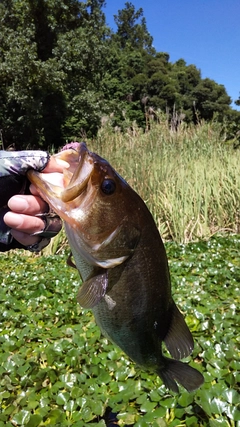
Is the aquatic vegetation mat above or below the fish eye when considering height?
below

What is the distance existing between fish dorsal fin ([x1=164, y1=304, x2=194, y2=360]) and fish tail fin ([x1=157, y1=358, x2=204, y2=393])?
A: 0.13 ft

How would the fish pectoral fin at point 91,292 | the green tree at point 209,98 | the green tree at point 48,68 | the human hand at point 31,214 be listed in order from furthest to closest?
the green tree at point 209,98 < the green tree at point 48,68 < the human hand at point 31,214 < the fish pectoral fin at point 91,292

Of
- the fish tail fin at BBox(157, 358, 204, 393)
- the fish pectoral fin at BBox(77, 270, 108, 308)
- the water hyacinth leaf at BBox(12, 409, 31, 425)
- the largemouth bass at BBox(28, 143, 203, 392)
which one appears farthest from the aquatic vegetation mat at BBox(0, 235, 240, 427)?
the fish pectoral fin at BBox(77, 270, 108, 308)

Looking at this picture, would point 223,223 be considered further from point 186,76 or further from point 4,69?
point 186,76

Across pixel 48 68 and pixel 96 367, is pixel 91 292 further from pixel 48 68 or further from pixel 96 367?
pixel 48 68

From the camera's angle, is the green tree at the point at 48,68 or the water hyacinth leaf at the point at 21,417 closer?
the water hyacinth leaf at the point at 21,417

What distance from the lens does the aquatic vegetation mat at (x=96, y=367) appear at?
1.93m

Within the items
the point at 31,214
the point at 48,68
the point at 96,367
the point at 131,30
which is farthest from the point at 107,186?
the point at 131,30

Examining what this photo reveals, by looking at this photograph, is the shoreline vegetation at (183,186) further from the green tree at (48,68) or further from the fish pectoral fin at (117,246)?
the green tree at (48,68)

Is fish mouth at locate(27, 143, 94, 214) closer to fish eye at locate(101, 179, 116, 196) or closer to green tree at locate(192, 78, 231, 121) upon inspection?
fish eye at locate(101, 179, 116, 196)

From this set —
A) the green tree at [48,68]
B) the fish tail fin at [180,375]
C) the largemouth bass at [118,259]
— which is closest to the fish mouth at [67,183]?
the largemouth bass at [118,259]

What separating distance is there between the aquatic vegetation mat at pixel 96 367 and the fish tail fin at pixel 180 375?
2.03ft

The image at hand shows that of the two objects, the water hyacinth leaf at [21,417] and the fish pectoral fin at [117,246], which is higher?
the fish pectoral fin at [117,246]

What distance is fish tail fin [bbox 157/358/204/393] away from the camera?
4.08ft
